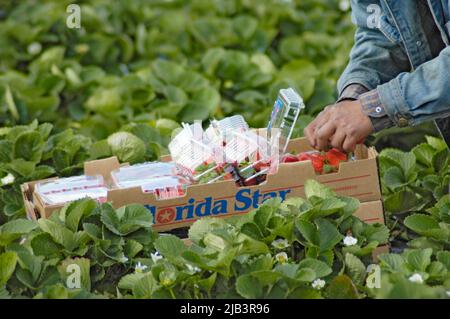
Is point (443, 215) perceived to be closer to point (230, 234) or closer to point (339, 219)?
point (339, 219)

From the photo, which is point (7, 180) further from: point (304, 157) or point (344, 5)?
point (344, 5)

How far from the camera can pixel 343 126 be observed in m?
3.25

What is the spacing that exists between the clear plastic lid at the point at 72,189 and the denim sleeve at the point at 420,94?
1130mm

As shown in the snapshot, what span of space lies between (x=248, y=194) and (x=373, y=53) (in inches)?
30.3

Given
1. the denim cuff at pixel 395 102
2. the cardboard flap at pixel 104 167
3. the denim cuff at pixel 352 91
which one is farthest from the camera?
the cardboard flap at pixel 104 167

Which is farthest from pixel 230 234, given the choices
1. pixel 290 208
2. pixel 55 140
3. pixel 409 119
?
pixel 55 140

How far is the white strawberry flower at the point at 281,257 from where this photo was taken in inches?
119

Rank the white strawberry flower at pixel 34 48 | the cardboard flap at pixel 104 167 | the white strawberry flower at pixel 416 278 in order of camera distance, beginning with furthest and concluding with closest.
Answer: the white strawberry flower at pixel 34 48, the cardboard flap at pixel 104 167, the white strawberry flower at pixel 416 278

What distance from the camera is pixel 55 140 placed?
13.9 feet

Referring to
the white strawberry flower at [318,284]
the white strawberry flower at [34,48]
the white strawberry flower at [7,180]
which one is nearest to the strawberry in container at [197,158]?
the white strawberry flower at [318,284]

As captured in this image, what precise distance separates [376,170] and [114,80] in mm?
2438

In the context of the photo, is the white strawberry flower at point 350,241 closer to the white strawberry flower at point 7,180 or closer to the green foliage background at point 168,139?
the green foliage background at point 168,139

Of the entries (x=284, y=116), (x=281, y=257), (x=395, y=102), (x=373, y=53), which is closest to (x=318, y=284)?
(x=281, y=257)

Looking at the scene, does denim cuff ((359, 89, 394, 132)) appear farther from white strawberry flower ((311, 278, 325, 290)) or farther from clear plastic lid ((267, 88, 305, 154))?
white strawberry flower ((311, 278, 325, 290))
